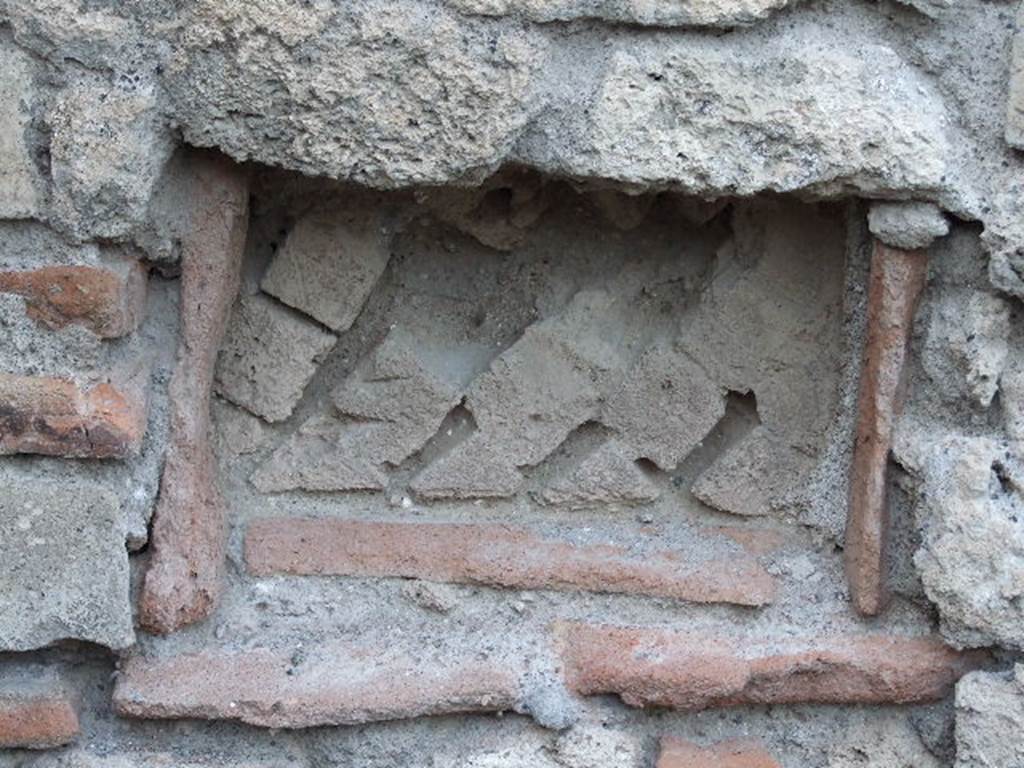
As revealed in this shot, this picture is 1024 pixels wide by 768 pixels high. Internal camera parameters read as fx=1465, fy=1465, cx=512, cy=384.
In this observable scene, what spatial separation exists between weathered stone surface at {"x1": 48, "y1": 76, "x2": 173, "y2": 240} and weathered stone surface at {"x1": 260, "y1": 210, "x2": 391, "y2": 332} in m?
0.21

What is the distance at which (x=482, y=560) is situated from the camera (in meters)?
1.48

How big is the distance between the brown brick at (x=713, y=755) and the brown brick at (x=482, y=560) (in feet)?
0.47

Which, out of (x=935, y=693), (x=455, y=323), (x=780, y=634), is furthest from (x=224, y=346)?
(x=935, y=693)

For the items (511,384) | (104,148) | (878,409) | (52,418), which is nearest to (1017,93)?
(878,409)

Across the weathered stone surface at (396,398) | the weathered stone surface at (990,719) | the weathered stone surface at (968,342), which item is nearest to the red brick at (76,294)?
the weathered stone surface at (396,398)

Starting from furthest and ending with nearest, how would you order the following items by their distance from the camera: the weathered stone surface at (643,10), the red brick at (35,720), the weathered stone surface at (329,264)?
1. the weathered stone surface at (329,264)
2. the red brick at (35,720)
3. the weathered stone surface at (643,10)

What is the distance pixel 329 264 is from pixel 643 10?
420 millimetres

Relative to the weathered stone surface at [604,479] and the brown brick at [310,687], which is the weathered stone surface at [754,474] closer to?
the weathered stone surface at [604,479]

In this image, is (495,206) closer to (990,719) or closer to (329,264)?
(329,264)

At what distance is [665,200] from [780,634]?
45 centimetres

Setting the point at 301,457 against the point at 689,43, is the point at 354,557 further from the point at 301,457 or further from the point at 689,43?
the point at 689,43

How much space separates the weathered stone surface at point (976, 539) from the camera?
4.36ft

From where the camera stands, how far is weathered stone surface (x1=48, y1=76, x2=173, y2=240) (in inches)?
50.1

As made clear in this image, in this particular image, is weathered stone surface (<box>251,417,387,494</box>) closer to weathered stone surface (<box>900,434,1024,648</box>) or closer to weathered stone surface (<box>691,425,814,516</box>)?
weathered stone surface (<box>691,425,814,516</box>)
